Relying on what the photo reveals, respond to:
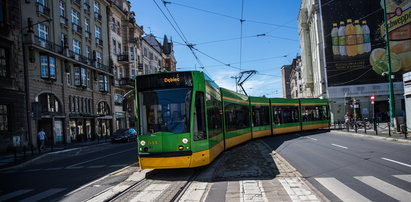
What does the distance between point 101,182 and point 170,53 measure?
68.9 m

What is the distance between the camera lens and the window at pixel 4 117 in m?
23.7

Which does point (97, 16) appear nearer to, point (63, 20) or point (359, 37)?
point (63, 20)

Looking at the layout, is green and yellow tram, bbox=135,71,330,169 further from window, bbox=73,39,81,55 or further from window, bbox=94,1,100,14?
window, bbox=94,1,100,14

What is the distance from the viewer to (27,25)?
1066 inches

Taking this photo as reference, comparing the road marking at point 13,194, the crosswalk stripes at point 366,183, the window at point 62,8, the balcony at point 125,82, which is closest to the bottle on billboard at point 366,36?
the balcony at point 125,82

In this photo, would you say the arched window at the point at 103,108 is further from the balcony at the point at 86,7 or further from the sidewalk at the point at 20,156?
the sidewalk at the point at 20,156

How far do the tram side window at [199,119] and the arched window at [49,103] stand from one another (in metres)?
23.7

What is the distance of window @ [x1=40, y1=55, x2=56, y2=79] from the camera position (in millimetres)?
28953

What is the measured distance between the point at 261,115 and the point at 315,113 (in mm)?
8615

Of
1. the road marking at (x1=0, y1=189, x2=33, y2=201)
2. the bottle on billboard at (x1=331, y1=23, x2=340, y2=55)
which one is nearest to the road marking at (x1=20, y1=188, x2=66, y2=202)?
the road marking at (x1=0, y1=189, x2=33, y2=201)

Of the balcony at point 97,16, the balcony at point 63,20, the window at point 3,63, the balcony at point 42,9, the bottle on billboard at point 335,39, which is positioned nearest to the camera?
the window at point 3,63

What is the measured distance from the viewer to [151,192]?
720 cm

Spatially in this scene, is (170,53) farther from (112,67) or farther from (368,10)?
(368,10)

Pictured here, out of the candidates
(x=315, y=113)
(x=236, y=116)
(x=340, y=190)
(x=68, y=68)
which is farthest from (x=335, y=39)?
(x=340, y=190)
